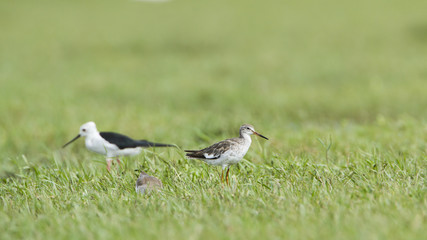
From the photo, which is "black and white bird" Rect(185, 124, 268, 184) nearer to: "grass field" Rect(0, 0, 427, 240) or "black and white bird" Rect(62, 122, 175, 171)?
"grass field" Rect(0, 0, 427, 240)

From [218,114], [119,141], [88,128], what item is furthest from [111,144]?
[218,114]

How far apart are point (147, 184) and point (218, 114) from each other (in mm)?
7433

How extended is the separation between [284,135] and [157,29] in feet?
72.6

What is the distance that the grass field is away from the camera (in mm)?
4129

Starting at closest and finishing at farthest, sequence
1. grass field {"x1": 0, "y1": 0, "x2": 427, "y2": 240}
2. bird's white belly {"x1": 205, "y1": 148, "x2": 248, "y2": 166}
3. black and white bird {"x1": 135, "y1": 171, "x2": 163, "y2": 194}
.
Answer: grass field {"x1": 0, "y1": 0, "x2": 427, "y2": 240}
bird's white belly {"x1": 205, "y1": 148, "x2": 248, "y2": 166}
black and white bird {"x1": 135, "y1": 171, "x2": 163, "y2": 194}

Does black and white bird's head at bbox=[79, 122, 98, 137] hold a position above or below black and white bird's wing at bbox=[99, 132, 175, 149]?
above

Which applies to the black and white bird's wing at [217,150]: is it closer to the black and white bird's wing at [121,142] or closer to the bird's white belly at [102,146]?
the black and white bird's wing at [121,142]

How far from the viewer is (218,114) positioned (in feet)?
40.1

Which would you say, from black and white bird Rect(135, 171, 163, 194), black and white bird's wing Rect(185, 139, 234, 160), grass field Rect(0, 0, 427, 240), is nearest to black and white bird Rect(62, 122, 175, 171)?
grass field Rect(0, 0, 427, 240)

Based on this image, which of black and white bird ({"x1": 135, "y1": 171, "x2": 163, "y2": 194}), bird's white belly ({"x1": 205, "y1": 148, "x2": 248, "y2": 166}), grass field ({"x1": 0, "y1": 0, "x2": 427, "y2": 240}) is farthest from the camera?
black and white bird ({"x1": 135, "y1": 171, "x2": 163, "y2": 194})

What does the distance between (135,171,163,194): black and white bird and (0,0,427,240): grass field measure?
10cm

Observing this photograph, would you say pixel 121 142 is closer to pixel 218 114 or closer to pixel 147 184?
pixel 147 184

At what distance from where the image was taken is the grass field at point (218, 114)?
13.5 feet

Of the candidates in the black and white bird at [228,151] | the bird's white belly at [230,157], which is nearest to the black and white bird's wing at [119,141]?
the black and white bird at [228,151]
